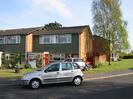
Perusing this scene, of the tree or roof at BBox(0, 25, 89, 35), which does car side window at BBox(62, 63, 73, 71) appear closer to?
roof at BBox(0, 25, 89, 35)

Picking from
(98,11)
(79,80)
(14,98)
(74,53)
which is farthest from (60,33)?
(14,98)

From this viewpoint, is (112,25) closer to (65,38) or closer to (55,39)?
(65,38)

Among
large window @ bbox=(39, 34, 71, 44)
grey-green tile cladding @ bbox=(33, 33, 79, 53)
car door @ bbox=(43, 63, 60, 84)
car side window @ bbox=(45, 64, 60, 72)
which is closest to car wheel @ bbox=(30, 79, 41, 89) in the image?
car door @ bbox=(43, 63, 60, 84)

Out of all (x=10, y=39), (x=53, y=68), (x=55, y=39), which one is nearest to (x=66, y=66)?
(x=53, y=68)

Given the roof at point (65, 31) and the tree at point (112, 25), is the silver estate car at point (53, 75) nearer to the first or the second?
the roof at point (65, 31)

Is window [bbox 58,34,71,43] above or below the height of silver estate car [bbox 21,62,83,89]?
above

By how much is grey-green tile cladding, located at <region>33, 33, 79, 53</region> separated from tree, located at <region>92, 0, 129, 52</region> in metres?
6.09

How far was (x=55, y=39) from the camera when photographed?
53.8 meters

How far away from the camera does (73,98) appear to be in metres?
16.3

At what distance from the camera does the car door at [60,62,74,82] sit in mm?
22312

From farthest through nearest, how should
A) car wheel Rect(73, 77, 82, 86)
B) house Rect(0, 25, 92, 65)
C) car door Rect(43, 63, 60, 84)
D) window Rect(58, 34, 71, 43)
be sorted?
window Rect(58, 34, 71, 43)
house Rect(0, 25, 92, 65)
car wheel Rect(73, 77, 82, 86)
car door Rect(43, 63, 60, 84)

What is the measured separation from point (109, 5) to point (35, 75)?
36355mm

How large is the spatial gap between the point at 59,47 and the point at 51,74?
31.5 m

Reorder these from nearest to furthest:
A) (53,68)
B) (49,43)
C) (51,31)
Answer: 1. (53,68)
2. (49,43)
3. (51,31)
